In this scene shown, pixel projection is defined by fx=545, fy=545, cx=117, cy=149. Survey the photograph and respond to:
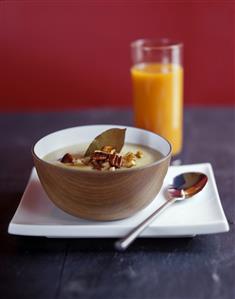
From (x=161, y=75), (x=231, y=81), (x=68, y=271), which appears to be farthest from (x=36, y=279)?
(x=231, y=81)

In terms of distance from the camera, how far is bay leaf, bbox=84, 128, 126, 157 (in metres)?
1.08

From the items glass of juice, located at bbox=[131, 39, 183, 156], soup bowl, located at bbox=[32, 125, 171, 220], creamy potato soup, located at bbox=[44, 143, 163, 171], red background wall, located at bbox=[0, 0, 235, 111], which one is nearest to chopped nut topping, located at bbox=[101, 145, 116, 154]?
creamy potato soup, located at bbox=[44, 143, 163, 171]

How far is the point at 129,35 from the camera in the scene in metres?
2.09

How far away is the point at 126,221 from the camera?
3.14 ft

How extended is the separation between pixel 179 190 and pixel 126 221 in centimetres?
17

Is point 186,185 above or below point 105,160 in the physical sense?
below

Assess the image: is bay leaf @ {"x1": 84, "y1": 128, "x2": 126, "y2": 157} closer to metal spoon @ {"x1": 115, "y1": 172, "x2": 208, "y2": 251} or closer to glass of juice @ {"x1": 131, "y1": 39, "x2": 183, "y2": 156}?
metal spoon @ {"x1": 115, "y1": 172, "x2": 208, "y2": 251}

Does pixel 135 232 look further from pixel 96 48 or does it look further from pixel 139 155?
pixel 96 48

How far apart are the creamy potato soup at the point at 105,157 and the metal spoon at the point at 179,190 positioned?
3.0 inches

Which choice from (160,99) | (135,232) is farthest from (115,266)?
(160,99)

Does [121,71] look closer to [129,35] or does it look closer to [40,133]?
[129,35]

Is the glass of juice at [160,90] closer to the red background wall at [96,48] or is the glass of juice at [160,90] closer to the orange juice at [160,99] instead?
the orange juice at [160,99]

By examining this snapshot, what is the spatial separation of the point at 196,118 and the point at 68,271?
979 mm

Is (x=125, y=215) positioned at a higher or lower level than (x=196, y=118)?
higher
